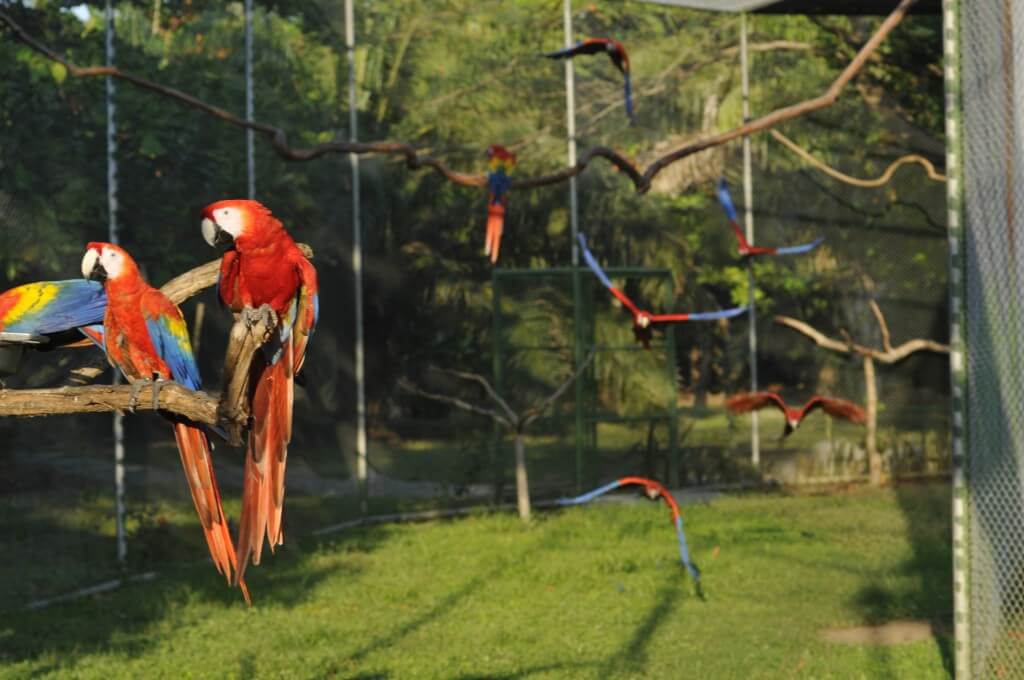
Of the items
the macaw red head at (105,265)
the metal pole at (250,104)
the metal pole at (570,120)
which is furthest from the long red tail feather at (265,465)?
the metal pole at (570,120)

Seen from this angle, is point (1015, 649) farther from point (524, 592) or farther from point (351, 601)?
point (351, 601)

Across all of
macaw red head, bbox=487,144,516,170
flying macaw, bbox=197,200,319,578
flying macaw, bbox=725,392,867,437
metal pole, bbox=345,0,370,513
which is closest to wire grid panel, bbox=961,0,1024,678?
flying macaw, bbox=725,392,867,437

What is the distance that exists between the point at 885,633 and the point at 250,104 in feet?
16.0

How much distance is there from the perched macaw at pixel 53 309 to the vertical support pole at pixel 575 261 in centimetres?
771

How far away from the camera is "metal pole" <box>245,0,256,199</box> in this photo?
8.28 metres

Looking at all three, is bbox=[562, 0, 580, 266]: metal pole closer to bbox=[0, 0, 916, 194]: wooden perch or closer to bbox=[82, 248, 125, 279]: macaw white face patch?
bbox=[0, 0, 916, 194]: wooden perch

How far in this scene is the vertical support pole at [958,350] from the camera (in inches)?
192

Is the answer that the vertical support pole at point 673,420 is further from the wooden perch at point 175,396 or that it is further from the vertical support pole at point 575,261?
the wooden perch at point 175,396

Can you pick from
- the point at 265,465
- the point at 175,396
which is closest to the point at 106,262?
the point at 175,396

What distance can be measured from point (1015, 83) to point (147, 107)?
15.4 feet

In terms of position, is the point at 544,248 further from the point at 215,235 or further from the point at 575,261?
the point at 215,235

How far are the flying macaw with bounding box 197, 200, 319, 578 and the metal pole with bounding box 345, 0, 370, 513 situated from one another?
23.4 ft

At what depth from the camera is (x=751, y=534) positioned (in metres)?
8.44

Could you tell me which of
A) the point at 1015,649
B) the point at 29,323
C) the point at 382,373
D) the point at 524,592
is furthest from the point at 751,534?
the point at 29,323
